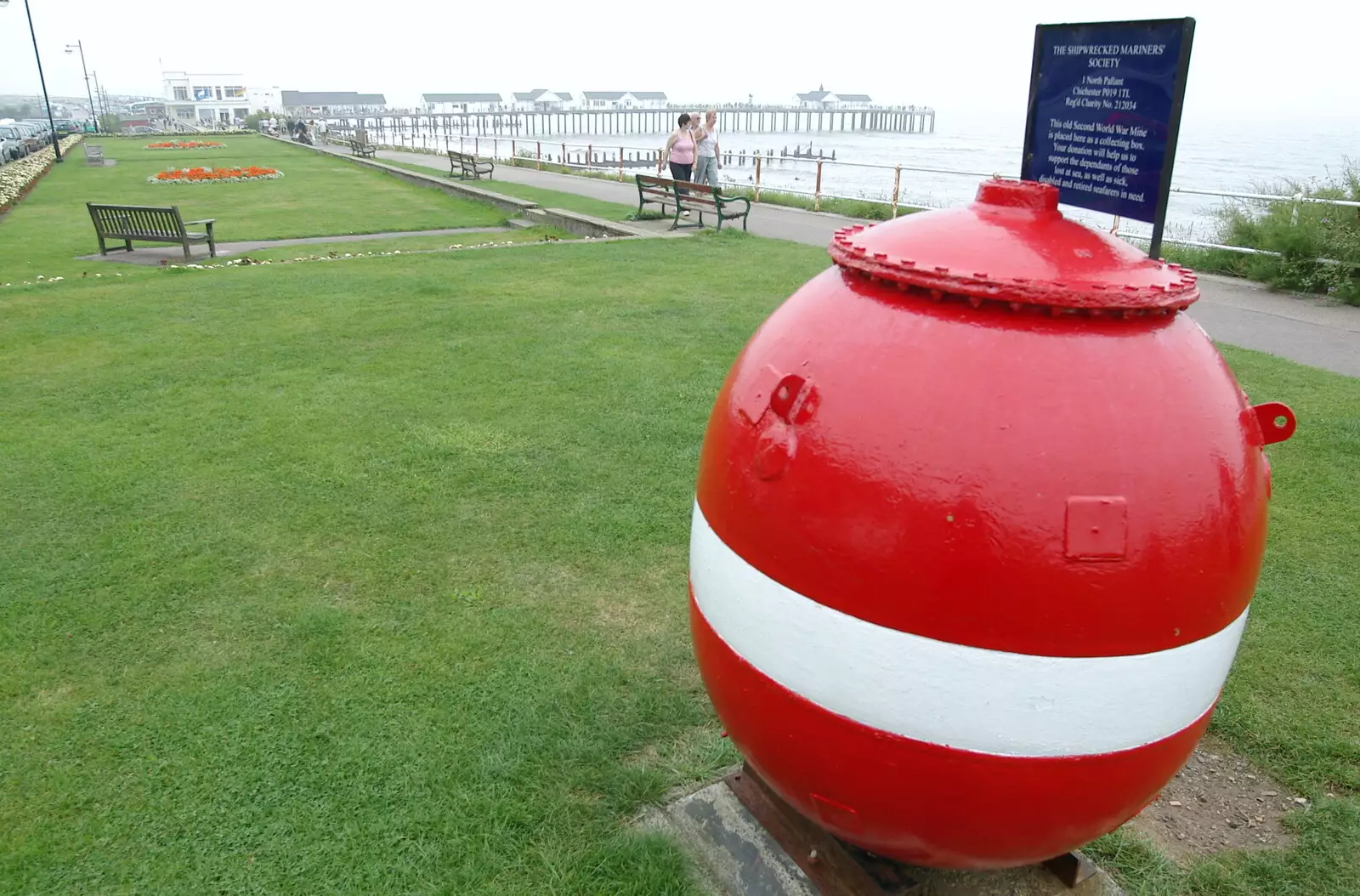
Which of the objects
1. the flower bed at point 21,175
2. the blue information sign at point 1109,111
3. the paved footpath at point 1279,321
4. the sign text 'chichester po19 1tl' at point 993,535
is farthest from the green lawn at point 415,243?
the sign text 'chichester po19 1tl' at point 993,535

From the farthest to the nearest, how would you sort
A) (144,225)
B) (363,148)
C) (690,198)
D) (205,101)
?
(205,101)
(363,148)
(690,198)
(144,225)

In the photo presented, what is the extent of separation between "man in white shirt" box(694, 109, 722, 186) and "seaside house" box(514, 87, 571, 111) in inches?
5940

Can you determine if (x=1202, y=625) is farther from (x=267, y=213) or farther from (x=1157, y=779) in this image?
(x=267, y=213)

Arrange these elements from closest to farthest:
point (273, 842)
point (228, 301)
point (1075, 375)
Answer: point (1075, 375) < point (273, 842) < point (228, 301)

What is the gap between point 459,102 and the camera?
559 ft

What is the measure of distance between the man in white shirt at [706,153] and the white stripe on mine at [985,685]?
14.9 m

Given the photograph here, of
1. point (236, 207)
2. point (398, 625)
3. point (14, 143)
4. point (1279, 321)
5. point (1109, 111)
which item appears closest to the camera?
point (1109, 111)

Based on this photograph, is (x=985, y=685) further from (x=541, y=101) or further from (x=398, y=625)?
(x=541, y=101)

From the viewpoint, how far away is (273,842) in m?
2.88

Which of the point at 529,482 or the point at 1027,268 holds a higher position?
the point at 1027,268

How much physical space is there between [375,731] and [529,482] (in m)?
2.24

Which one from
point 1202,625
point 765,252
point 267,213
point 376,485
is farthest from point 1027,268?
point 267,213

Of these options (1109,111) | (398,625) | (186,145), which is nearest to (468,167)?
(398,625)

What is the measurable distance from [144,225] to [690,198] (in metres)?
8.15
